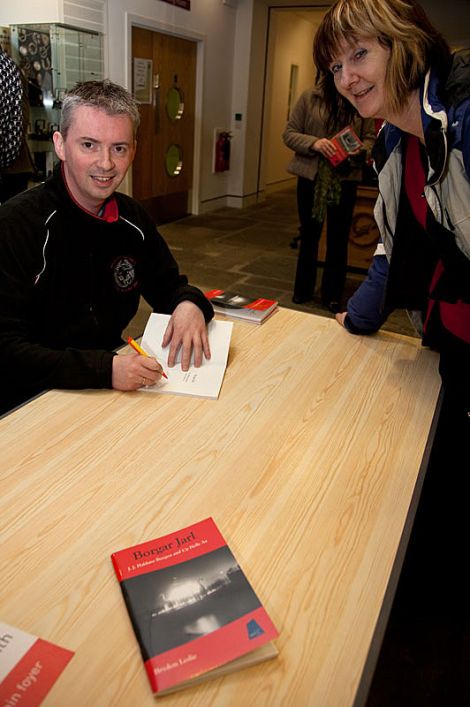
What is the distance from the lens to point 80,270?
60.3 inches

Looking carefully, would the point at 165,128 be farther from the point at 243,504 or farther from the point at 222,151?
the point at 243,504

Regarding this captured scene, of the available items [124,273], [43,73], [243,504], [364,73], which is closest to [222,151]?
[43,73]

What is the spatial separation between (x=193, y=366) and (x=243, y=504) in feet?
1.75

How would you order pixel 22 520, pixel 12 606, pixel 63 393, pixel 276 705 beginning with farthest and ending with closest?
1. pixel 63 393
2. pixel 22 520
3. pixel 12 606
4. pixel 276 705

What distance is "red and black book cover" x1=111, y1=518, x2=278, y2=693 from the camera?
69 centimetres

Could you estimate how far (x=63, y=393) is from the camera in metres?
1.28

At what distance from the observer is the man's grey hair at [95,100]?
56.7 inches

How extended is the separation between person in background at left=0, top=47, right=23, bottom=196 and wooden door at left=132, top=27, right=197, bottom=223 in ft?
9.10

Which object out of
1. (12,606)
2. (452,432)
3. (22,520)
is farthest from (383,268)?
(12,606)

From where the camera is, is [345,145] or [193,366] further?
[345,145]

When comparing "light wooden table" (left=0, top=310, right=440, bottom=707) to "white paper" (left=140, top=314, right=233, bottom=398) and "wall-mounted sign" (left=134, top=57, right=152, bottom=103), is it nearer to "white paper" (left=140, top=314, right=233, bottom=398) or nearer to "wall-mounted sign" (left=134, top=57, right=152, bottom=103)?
"white paper" (left=140, top=314, right=233, bottom=398)

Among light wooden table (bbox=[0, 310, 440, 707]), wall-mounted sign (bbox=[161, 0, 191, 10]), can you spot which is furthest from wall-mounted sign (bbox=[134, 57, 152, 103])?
light wooden table (bbox=[0, 310, 440, 707])

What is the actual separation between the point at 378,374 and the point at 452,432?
0.87 ft

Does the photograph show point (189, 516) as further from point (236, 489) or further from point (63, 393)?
point (63, 393)
